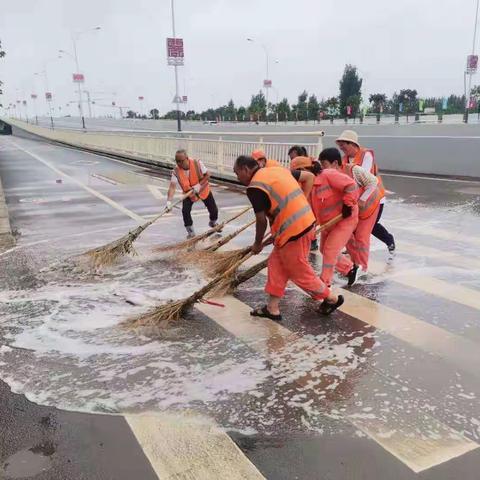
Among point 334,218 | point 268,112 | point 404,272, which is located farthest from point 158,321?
point 268,112

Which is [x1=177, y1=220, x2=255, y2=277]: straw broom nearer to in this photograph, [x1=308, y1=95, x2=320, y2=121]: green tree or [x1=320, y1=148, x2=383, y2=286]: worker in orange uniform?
[x1=320, y1=148, x2=383, y2=286]: worker in orange uniform

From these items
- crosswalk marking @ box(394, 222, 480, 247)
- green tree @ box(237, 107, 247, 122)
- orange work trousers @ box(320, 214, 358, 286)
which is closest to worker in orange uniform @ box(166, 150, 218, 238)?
crosswalk marking @ box(394, 222, 480, 247)

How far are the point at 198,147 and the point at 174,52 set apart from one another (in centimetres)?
1596

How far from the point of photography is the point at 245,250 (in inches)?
210

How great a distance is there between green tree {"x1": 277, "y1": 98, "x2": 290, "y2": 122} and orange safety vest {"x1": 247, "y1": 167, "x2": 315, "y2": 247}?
158ft

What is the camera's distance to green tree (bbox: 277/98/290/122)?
51.5 meters

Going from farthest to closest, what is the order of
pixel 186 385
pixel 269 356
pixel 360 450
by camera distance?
pixel 269 356 → pixel 186 385 → pixel 360 450

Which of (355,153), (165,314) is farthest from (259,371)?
(355,153)

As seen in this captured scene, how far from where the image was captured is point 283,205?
3938 millimetres

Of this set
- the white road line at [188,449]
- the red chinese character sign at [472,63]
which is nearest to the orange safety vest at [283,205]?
the white road line at [188,449]

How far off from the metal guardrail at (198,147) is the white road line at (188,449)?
325 inches

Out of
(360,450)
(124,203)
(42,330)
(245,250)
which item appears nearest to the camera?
(360,450)

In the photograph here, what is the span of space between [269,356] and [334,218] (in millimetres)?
1645

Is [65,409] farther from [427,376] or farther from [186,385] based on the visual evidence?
[427,376]
